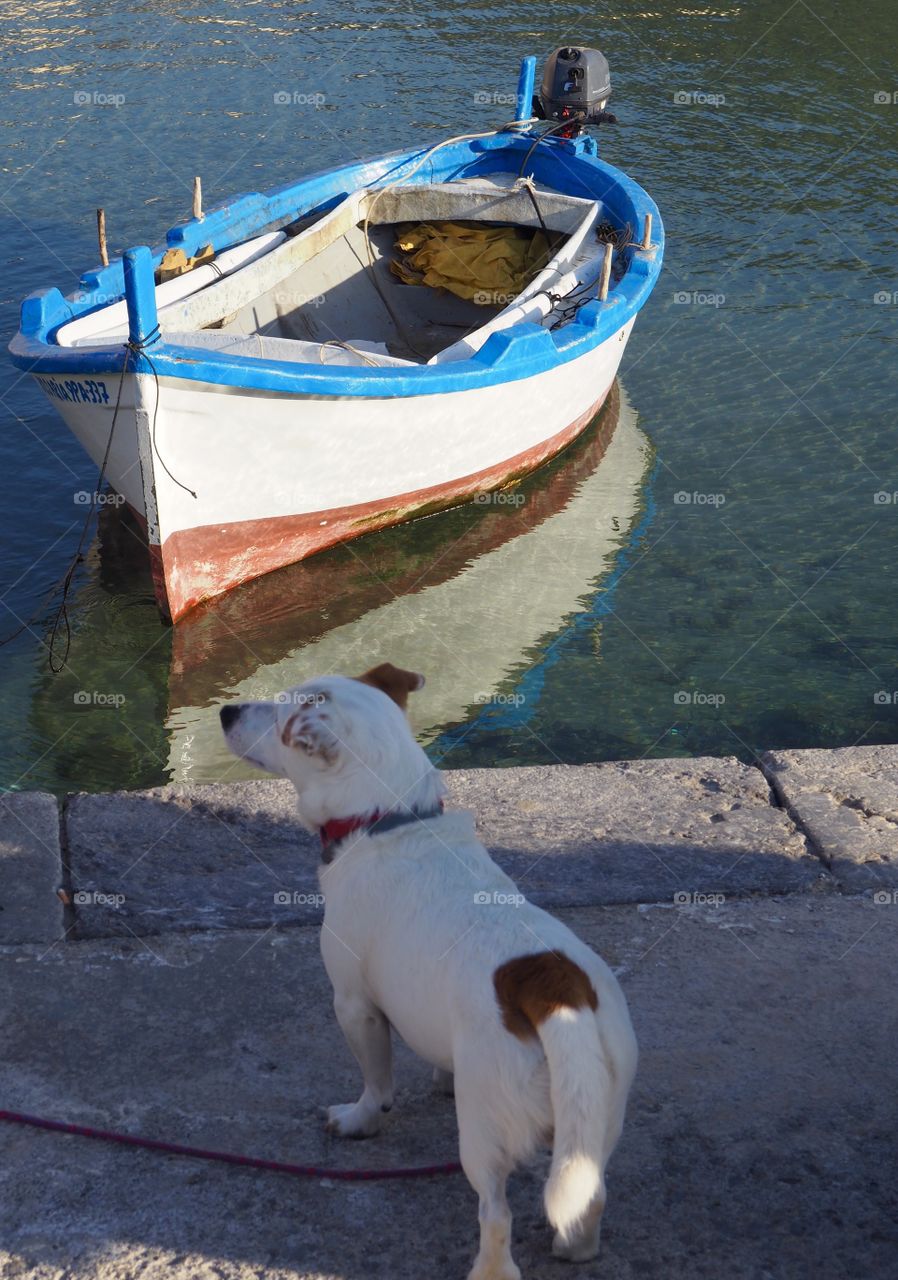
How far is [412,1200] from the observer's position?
301 centimetres

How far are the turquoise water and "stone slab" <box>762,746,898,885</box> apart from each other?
1927mm

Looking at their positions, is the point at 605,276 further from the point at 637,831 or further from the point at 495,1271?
the point at 495,1271

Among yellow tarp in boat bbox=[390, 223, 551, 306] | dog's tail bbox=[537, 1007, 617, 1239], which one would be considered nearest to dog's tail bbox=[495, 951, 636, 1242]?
dog's tail bbox=[537, 1007, 617, 1239]

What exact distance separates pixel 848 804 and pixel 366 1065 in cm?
213

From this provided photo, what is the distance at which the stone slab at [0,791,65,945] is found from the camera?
3.82 m

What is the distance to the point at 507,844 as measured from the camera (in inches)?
168

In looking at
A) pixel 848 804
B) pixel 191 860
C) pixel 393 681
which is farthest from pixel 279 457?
pixel 393 681

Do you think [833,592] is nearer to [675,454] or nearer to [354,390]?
[675,454]

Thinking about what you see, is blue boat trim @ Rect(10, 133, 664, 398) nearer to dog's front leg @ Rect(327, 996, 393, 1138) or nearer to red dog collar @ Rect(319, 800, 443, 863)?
red dog collar @ Rect(319, 800, 443, 863)

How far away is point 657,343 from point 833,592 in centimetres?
363

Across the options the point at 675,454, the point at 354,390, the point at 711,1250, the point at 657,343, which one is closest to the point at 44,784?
the point at 354,390

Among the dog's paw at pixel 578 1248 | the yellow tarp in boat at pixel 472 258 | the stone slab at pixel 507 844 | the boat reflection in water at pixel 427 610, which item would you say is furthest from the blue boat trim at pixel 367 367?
the dog's paw at pixel 578 1248

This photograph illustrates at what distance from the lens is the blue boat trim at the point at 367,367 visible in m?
6.66

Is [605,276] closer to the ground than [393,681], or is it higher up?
closer to the ground
